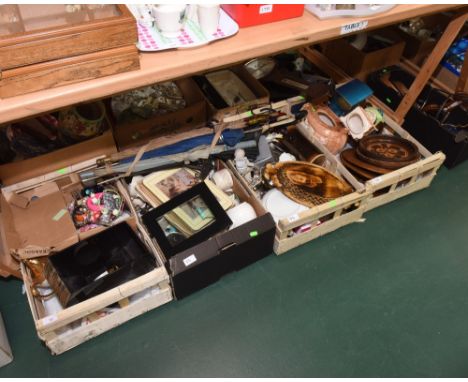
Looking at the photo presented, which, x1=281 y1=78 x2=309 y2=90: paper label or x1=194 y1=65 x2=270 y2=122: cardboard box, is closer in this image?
x1=194 y1=65 x2=270 y2=122: cardboard box

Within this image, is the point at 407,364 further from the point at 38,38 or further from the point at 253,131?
the point at 38,38

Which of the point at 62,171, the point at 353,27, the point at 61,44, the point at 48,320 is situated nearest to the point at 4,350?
the point at 48,320

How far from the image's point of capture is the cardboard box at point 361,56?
2.04m

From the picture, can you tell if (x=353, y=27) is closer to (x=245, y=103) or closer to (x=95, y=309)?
(x=245, y=103)

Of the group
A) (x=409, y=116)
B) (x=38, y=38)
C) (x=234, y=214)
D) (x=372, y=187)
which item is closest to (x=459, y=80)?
(x=409, y=116)

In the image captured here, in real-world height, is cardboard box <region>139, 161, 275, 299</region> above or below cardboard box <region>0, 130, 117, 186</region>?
below

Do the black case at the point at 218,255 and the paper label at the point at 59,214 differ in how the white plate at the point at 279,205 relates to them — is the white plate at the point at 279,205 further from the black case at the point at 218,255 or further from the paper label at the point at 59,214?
the paper label at the point at 59,214

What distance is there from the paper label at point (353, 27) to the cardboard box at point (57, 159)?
0.94m

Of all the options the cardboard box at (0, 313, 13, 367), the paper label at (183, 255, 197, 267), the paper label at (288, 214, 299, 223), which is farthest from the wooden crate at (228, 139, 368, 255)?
the cardboard box at (0, 313, 13, 367)

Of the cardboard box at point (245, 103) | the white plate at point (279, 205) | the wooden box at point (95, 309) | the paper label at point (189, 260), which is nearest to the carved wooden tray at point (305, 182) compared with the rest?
the white plate at point (279, 205)

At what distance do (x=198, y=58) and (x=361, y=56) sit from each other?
136 centimetres

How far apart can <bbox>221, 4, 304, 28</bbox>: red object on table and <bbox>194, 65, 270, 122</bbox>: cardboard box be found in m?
0.56

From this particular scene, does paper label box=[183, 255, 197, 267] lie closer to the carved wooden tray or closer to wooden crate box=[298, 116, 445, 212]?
the carved wooden tray

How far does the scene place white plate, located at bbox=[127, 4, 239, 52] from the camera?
3.19 feet
